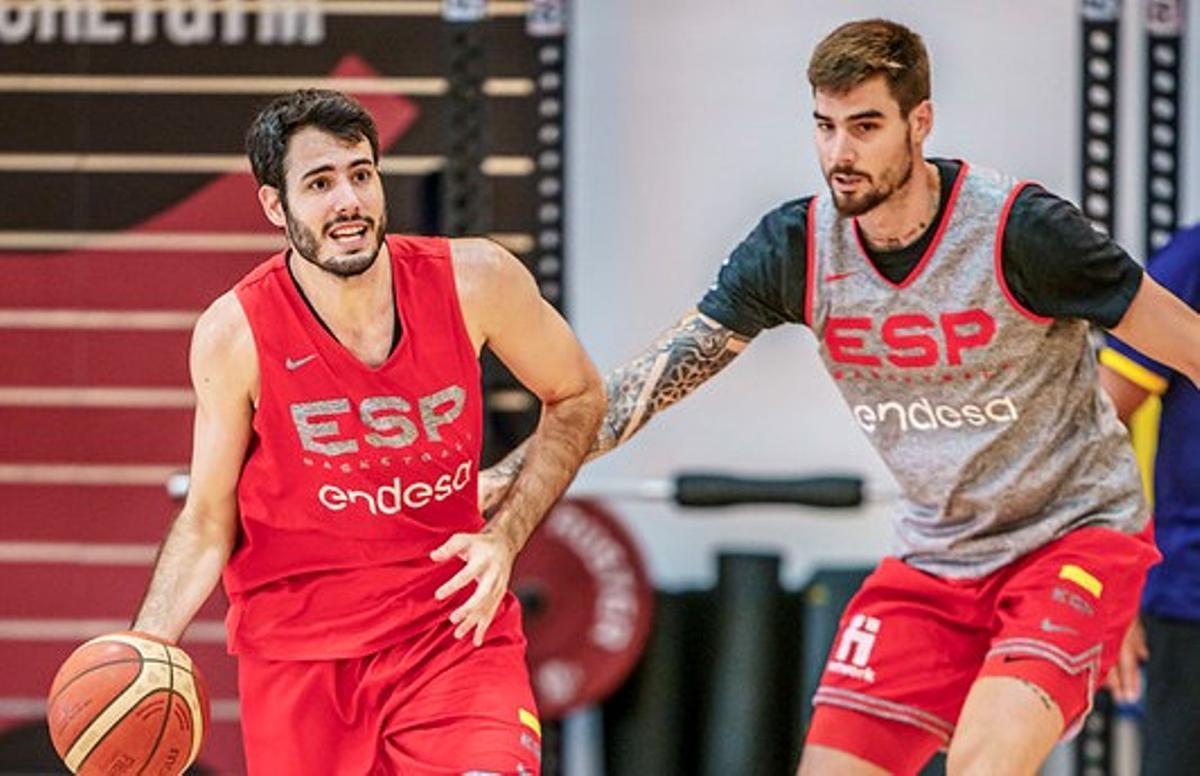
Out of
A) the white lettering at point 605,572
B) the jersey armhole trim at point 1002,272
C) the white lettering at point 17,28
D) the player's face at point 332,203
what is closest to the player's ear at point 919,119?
the jersey armhole trim at point 1002,272

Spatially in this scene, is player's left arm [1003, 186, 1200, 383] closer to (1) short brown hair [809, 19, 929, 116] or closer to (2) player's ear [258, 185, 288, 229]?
(1) short brown hair [809, 19, 929, 116]

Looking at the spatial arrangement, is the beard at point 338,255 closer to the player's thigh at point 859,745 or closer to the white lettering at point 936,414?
the white lettering at point 936,414

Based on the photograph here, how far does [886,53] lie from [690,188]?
2.98m

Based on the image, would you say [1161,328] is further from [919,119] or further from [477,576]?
[477,576]

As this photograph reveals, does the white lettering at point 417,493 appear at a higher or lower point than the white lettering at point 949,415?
lower

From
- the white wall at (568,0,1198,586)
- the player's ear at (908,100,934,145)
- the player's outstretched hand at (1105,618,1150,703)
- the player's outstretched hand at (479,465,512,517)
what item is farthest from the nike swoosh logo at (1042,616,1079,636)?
the white wall at (568,0,1198,586)

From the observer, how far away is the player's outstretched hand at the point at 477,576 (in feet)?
15.5

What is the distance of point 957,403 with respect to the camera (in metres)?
5.07

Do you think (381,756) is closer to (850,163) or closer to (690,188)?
(850,163)

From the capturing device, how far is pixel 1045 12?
311 inches

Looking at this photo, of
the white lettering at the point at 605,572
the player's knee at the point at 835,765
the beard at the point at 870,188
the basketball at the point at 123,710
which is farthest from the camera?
the white lettering at the point at 605,572

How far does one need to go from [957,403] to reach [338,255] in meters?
1.29

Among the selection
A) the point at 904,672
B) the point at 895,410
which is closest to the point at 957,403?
the point at 895,410

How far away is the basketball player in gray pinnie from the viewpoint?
4922 mm
